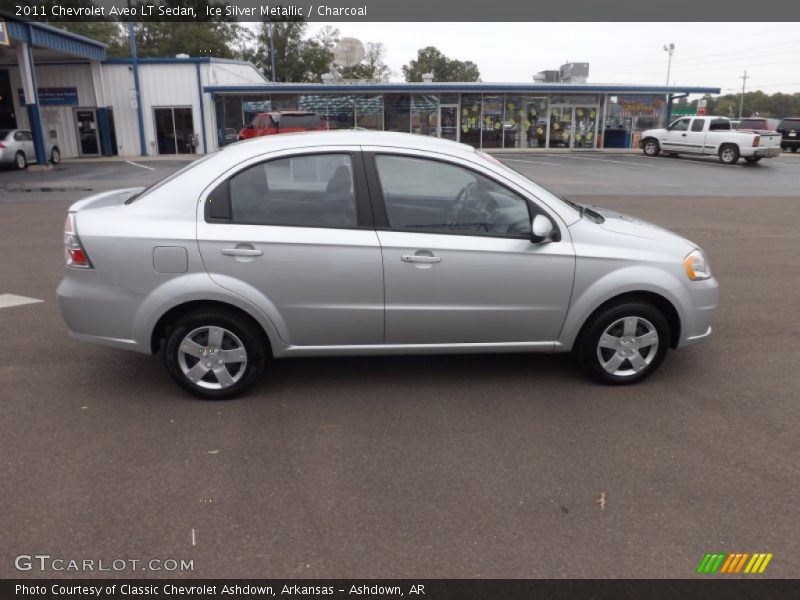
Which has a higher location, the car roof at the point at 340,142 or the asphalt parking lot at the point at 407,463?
the car roof at the point at 340,142

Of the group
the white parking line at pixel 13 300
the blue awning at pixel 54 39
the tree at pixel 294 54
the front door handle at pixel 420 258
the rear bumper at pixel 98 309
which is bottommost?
the white parking line at pixel 13 300

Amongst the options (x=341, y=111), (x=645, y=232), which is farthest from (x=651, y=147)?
(x=645, y=232)

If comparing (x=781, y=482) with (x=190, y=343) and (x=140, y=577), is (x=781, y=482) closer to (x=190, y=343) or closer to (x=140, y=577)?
(x=140, y=577)

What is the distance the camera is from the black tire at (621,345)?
434 cm

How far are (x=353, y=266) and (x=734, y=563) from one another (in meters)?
2.54

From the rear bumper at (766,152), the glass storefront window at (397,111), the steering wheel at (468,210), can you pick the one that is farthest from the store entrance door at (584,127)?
the steering wheel at (468,210)

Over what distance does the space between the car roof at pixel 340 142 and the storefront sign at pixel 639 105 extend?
106 feet

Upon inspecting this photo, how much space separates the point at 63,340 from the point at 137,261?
1.91 meters

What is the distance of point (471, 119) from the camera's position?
3272cm

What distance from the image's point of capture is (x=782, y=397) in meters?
4.33

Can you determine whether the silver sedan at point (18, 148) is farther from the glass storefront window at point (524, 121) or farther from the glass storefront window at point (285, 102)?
the glass storefront window at point (524, 121)

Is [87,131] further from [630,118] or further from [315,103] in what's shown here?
[630,118]

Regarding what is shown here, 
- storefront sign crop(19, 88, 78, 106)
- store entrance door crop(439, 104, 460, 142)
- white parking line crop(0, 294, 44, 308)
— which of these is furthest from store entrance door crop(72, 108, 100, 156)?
white parking line crop(0, 294, 44, 308)

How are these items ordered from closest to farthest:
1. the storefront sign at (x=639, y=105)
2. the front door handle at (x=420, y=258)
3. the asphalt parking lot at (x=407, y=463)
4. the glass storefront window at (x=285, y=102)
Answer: the asphalt parking lot at (x=407, y=463) → the front door handle at (x=420, y=258) → the glass storefront window at (x=285, y=102) → the storefront sign at (x=639, y=105)
